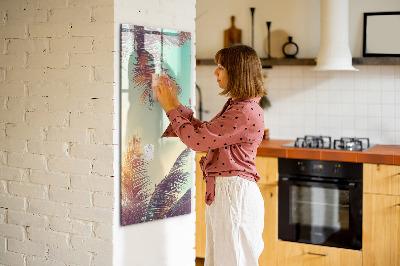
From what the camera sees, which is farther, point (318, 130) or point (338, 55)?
point (318, 130)

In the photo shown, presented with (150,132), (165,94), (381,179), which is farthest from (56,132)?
(381,179)

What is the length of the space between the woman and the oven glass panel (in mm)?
1444

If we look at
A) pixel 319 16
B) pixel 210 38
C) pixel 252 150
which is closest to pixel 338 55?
pixel 319 16

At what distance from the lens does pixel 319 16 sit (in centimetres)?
461

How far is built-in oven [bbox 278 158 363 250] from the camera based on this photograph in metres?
3.96

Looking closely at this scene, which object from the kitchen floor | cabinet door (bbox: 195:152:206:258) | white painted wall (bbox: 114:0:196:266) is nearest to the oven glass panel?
cabinet door (bbox: 195:152:206:258)

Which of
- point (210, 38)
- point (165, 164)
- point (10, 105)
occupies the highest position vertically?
point (210, 38)

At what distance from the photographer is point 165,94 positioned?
2.81 metres

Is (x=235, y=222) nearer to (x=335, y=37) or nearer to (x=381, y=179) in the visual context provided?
(x=381, y=179)

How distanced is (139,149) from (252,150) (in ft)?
1.83

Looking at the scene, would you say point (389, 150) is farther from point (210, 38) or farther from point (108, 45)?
point (108, 45)

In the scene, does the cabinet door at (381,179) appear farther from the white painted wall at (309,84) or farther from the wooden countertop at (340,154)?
the white painted wall at (309,84)

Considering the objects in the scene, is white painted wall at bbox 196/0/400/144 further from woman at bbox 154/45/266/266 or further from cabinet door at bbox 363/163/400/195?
woman at bbox 154/45/266/266

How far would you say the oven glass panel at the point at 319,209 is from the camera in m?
4.02
